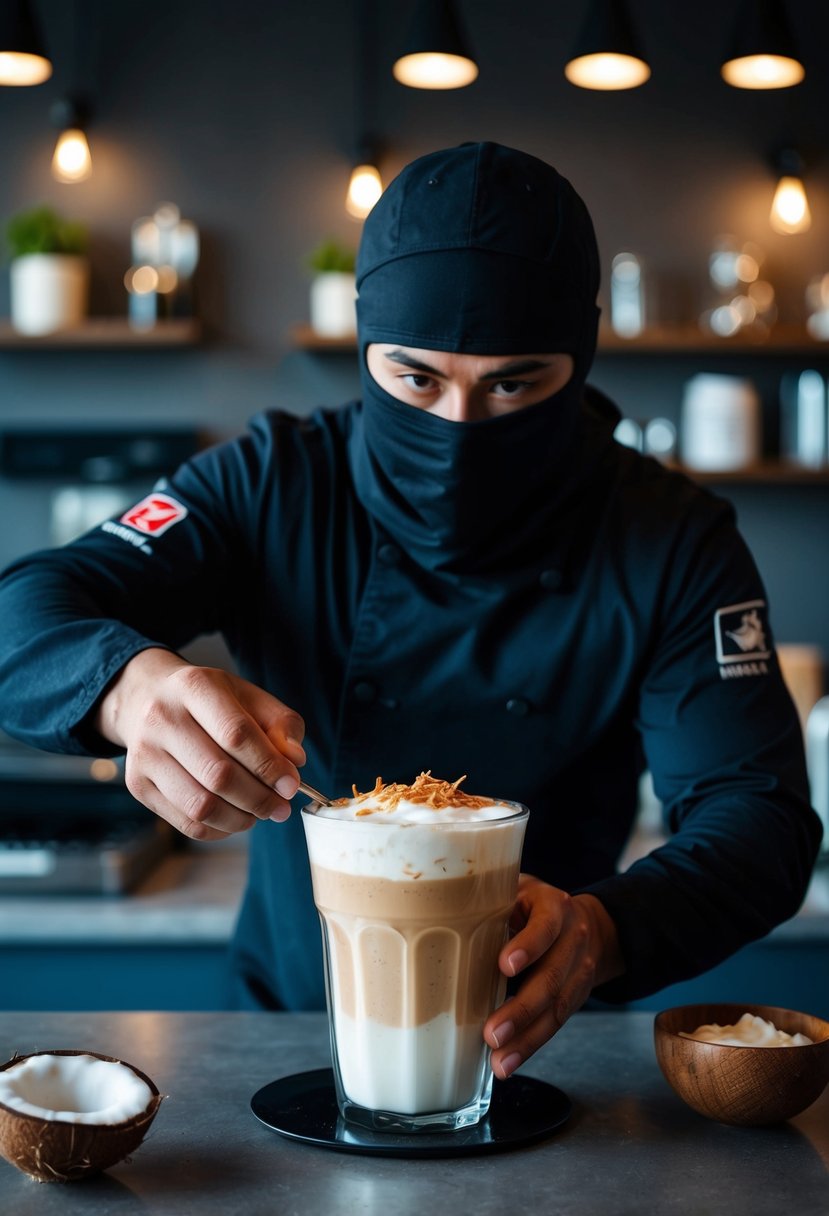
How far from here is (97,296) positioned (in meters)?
3.71

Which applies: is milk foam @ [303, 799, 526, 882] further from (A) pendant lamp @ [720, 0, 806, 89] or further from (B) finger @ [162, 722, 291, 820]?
(A) pendant lamp @ [720, 0, 806, 89]

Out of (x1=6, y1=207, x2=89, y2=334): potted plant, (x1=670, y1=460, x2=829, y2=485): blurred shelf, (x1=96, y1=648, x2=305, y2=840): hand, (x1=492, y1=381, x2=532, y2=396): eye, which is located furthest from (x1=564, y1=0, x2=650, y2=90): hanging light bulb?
(x1=96, y1=648, x2=305, y2=840): hand

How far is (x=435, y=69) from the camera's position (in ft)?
8.76

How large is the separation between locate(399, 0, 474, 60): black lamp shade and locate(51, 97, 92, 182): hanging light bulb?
3.64 ft

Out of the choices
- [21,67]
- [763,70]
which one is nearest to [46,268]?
[21,67]

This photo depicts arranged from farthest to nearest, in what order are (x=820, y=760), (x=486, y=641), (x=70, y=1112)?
(x=820, y=760) < (x=486, y=641) < (x=70, y=1112)

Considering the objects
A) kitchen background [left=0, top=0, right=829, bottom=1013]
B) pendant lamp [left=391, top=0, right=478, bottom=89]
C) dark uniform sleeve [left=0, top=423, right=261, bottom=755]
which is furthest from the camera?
kitchen background [left=0, top=0, right=829, bottom=1013]

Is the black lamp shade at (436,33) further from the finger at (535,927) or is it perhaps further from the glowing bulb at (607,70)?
the finger at (535,927)

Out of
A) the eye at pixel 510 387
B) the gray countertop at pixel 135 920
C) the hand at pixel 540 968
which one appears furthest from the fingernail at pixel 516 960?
the gray countertop at pixel 135 920

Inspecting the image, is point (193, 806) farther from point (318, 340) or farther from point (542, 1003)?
point (318, 340)

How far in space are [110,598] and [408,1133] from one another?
2.38 feet

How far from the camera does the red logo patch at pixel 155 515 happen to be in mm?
1685

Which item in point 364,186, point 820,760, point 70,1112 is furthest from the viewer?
point 364,186

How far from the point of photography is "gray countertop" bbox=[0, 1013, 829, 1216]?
1.04 meters
